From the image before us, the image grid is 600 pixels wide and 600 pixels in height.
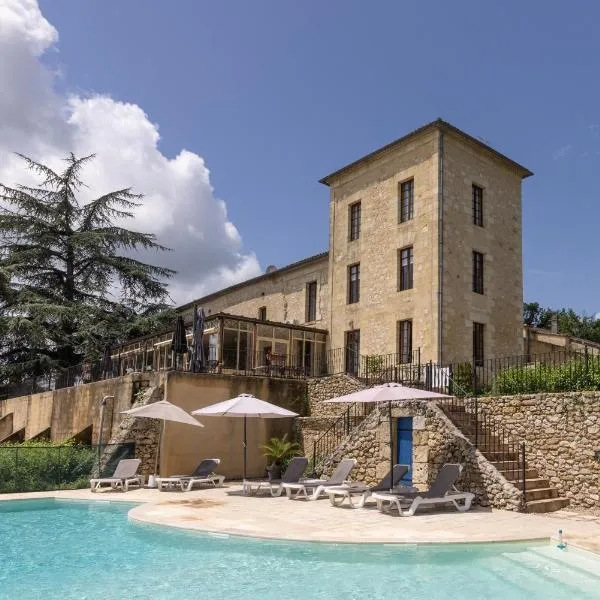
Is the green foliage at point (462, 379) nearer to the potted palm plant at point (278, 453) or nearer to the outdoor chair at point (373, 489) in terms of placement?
the outdoor chair at point (373, 489)

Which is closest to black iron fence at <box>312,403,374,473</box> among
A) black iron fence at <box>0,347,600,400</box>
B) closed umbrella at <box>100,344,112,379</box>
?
black iron fence at <box>0,347,600,400</box>

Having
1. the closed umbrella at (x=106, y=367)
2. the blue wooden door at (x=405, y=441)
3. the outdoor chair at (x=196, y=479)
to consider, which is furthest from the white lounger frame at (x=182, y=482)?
the closed umbrella at (x=106, y=367)

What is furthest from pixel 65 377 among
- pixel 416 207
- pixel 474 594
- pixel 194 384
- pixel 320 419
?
pixel 474 594

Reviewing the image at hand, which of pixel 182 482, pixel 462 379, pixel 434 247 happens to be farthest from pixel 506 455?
pixel 434 247

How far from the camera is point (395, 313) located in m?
23.0

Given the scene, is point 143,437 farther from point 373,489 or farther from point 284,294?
point 284,294

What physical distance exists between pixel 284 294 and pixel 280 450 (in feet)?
44.9

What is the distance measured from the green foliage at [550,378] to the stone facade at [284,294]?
1233 centimetres

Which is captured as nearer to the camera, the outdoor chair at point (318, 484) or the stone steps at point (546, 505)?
the stone steps at point (546, 505)

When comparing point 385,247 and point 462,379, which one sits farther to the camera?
point 385,247

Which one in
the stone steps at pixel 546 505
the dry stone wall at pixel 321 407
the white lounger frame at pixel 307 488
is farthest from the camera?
the dry stone wall at pixel 321 407

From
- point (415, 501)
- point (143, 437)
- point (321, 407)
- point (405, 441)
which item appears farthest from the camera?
point (321, 407)

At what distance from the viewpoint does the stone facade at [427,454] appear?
42.9 feet

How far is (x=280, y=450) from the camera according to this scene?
18312 millimetres
